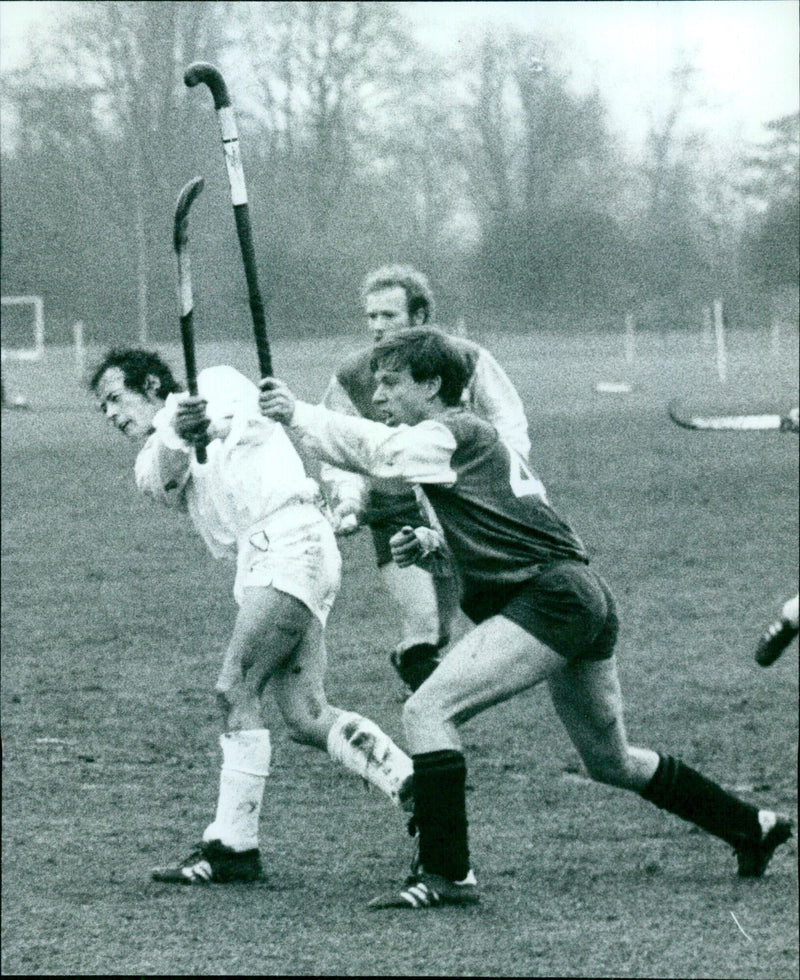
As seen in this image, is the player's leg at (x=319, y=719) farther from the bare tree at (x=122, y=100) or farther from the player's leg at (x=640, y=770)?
the player's leg at (x=640, y=770)

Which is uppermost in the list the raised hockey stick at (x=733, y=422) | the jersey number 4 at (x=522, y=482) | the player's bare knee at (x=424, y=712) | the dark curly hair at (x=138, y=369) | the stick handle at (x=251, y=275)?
the stick handle at (x=251, y=275)

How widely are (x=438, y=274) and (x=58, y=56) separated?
0.79m

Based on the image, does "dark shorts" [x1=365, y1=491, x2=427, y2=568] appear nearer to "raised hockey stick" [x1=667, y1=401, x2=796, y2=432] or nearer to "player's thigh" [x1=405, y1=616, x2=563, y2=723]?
"player's thigh" [x1=405, y1=616, x2=563, y2=723]

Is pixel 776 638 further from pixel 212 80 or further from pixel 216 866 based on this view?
pixel 216 866

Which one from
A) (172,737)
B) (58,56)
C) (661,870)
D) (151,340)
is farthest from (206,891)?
(661,870)

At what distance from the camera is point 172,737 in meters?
4.80

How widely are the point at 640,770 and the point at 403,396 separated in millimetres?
1629

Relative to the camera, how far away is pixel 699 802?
509 cm

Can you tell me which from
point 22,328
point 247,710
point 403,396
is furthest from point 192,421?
point 22,328

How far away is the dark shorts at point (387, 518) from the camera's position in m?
3.62

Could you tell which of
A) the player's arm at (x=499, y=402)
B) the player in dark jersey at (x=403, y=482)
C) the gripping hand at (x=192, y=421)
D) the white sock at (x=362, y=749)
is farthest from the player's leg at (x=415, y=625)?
the gripping hand at (x=192, y=421)

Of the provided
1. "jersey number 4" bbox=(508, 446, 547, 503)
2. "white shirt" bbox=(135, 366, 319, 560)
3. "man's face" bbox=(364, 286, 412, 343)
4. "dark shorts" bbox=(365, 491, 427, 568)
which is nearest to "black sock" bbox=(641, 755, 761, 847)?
"jersey number 4" bbox=(508, 446, 547, 503)

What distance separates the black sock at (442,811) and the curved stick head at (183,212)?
3.81 feet

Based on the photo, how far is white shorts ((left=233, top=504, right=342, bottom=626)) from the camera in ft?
10.2
